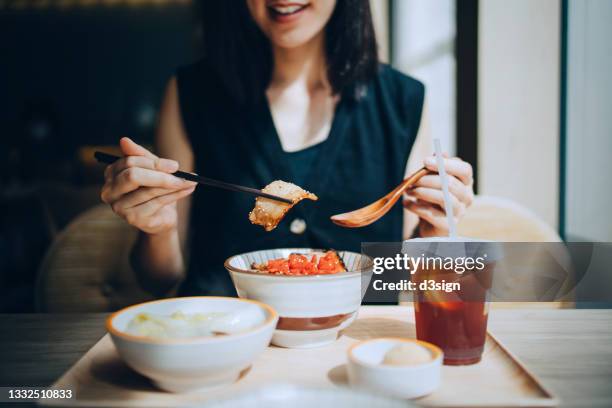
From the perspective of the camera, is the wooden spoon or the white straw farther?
the wooden spoon

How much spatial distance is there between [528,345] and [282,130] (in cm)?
92

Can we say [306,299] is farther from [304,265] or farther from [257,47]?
[257,47]

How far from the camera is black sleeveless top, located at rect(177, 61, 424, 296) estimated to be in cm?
143

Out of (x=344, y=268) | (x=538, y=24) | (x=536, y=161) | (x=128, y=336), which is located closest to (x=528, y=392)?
(x=344, y=268)

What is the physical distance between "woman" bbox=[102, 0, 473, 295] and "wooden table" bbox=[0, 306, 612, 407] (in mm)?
382

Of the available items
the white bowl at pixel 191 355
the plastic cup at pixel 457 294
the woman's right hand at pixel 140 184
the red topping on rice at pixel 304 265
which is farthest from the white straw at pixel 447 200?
the woman's right hand at pixel 140 184

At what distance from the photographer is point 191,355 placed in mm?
598

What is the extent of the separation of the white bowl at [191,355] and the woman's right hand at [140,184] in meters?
0.32

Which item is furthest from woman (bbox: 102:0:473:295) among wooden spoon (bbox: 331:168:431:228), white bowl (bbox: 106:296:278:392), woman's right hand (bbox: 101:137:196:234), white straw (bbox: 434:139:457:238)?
white bowl (bbox: 106:296:278:392)

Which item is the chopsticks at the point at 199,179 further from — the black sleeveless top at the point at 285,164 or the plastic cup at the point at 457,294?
the black sleeveless top at the point at 285,164

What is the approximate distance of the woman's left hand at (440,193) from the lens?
1.01m

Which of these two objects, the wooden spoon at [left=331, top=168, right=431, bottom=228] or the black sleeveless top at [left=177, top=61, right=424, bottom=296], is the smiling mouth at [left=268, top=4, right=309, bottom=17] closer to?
the black sleeveless top at [left=177, top=61, right=424, bottom=296]

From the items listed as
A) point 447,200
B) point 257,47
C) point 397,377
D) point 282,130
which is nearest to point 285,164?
point 282,130

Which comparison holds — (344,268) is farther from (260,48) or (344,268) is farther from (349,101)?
(260,48)
